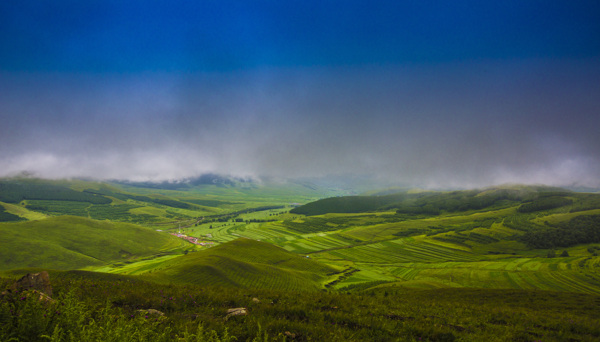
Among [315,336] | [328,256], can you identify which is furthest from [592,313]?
[328,256]

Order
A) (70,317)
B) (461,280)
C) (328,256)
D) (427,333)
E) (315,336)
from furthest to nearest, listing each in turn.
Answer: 1. (328,256)
2. (461,280)
3. (427,333)
4. (315,336)
5. (70,317)

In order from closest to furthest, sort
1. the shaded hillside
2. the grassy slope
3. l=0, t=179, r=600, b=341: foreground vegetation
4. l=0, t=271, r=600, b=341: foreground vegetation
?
l=0, t=271, r=600, b=341: foreground vegetation → l=0, t=179, r=600, b=341: foreground vegetation → the shaded hillside → the grassy slope

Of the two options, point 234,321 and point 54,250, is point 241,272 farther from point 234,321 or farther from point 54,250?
point 54,250

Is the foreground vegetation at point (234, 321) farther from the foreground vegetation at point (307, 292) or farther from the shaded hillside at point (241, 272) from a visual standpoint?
the shaded hillside at point (241, 272)

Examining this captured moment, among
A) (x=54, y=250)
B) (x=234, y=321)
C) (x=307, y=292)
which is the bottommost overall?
(x=54, y=250)

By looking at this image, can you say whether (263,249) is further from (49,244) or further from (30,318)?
(49,244)

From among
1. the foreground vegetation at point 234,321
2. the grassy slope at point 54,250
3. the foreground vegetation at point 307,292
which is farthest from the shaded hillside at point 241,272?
the grassy slope at point 54,250

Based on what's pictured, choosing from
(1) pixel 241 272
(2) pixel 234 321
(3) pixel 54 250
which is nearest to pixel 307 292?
(2) pixel 234 321

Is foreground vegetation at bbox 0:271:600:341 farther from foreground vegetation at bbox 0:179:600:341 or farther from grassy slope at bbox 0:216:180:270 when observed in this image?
grassy slope at bbox 0:216:180:270

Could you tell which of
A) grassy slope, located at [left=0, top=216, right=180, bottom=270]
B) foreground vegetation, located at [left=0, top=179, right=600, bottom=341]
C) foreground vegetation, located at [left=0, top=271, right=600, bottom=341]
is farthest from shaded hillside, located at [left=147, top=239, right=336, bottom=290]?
grassy slope, located at [left=0, top=216, right=180, bottom=270]
